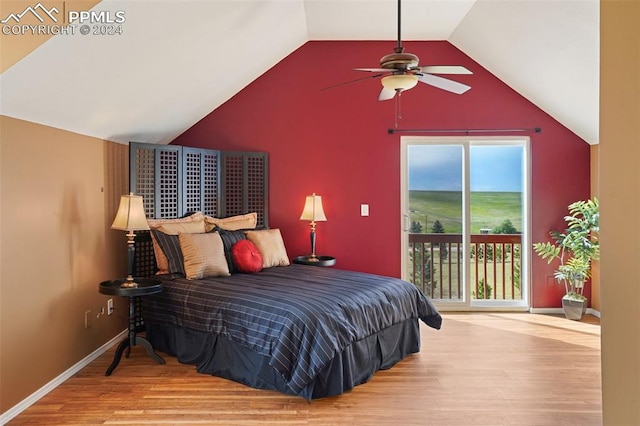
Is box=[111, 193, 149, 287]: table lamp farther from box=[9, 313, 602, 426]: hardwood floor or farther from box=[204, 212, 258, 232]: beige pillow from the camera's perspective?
box=[204, 212, 258, 232]: beige pillow

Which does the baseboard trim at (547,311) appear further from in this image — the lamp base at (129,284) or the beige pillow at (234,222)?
the lamp base at (129,284)

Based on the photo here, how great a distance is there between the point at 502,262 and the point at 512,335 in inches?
48.5

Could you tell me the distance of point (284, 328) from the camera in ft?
9.12

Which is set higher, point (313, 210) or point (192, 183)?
point (192, 183)

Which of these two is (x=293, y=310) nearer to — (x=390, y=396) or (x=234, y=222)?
(x=390, y=396)

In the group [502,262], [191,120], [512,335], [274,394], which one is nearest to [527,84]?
[502,262]

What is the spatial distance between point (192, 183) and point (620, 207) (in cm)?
403

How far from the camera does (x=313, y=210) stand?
4688mm

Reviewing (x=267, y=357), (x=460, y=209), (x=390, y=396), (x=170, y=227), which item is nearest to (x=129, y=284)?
(x=170, y=227)

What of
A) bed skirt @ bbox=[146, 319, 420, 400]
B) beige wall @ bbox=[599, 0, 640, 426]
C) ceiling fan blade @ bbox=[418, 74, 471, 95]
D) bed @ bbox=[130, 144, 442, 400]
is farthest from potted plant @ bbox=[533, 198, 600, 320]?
beige wall @ bbox=[599, 0, 640, 426]

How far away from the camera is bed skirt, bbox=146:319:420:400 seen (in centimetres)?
278

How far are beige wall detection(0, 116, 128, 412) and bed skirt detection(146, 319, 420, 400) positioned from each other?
67 cm

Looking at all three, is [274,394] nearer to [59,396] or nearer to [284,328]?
[284,328]

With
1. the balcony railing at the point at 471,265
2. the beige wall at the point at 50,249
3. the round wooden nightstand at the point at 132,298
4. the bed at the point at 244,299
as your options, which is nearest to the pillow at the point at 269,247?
the bed at the point at 244,299
